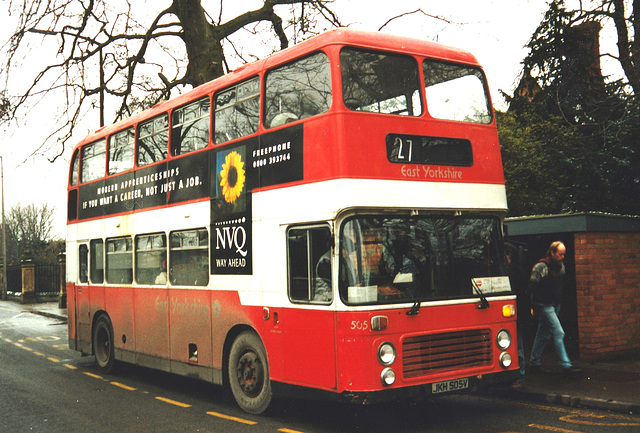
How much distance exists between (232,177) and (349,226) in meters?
2.43

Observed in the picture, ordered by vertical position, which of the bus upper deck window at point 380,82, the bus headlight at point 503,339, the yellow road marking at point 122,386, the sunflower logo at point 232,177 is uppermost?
the bus upper deck window at point 380,82

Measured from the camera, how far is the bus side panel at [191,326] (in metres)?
9.50

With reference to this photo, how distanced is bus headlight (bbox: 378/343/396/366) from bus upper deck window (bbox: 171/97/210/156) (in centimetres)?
412

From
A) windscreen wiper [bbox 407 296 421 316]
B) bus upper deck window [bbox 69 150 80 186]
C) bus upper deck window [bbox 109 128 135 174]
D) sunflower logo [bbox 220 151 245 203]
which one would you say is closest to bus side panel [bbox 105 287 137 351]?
bus upper deck window [bbox 109 128 135 174]

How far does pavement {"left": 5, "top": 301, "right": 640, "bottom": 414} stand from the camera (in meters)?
8.26

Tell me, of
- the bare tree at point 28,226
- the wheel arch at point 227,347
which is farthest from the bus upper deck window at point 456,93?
the bare tree at point 28,226

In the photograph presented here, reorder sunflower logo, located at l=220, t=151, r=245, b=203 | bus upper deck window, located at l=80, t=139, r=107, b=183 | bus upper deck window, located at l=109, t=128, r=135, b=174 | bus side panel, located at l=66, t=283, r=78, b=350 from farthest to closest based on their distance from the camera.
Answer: bus side panel, located at l=66, t=283, r=78, b=350
bus upper deck window, located at l=80, t=139, r=107, b=183
bus upper deck window, located at l=109, t=128, r=135, b=174
sunflower logo, located at l=220, t=151, r=245, b=203

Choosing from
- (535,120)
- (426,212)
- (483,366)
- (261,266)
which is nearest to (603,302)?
(483,366)

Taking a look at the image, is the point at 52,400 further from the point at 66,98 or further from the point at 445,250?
the point at 66,98

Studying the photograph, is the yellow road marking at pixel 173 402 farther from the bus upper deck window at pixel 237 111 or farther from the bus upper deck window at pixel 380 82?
the bus upper deck window at pixel 380 82

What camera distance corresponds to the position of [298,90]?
7898 millimetres

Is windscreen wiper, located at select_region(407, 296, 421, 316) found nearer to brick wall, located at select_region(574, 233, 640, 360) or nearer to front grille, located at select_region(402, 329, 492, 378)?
front grille, located at select_region(402, 329, 492, 378)

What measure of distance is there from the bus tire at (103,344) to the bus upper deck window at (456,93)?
756cm

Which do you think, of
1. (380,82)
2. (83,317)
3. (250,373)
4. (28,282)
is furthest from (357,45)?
(28,282)
